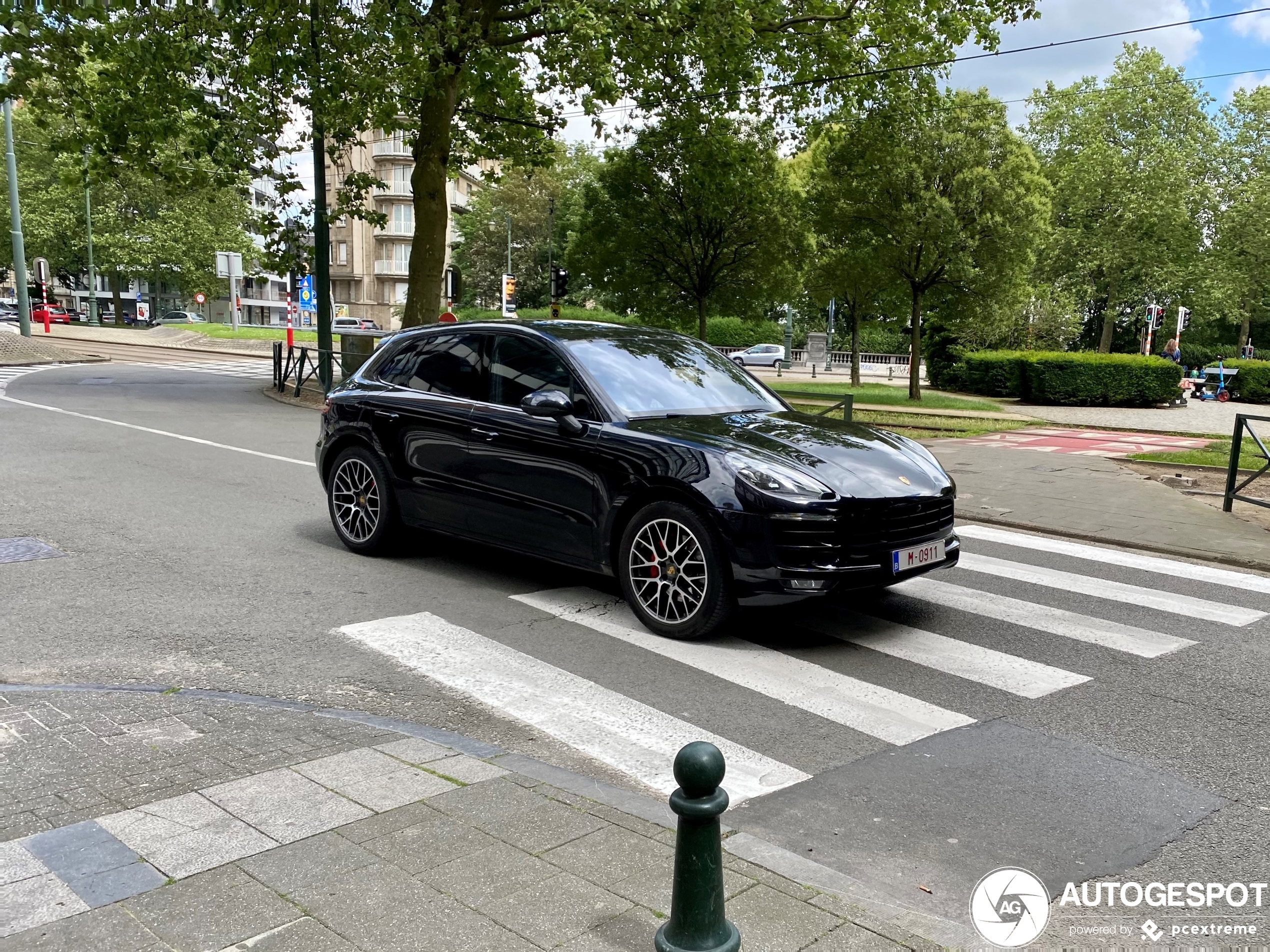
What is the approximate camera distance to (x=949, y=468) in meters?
13.2

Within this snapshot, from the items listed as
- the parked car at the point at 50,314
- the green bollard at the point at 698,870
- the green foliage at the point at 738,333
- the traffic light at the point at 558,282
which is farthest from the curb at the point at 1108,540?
the green foliage at the point at 738,333

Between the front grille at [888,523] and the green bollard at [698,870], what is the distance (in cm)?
316

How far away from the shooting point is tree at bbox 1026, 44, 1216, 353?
45.8 metres

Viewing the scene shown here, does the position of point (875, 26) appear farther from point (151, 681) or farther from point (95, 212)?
point (95, 212)

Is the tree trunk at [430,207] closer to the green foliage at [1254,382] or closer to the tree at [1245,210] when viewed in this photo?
the green foliage at [1254,382]

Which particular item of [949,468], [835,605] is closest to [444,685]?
[835,605]

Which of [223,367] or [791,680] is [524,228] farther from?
[791,680]

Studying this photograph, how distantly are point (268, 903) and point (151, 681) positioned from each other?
242cm

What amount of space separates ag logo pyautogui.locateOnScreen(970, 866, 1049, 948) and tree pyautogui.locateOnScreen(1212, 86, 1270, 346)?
55790 mm

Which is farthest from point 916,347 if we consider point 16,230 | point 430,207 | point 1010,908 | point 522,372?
point 16,230

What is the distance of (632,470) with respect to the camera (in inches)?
230

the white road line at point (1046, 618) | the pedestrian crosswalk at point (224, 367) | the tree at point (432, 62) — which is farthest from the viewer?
the pedestrian crosswalk at point (224, 367)

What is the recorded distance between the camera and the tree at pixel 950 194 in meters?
25.9

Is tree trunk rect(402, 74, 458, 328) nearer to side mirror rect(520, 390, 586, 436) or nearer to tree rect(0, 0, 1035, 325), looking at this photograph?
tree rect(0, 0, 1035, 325)
